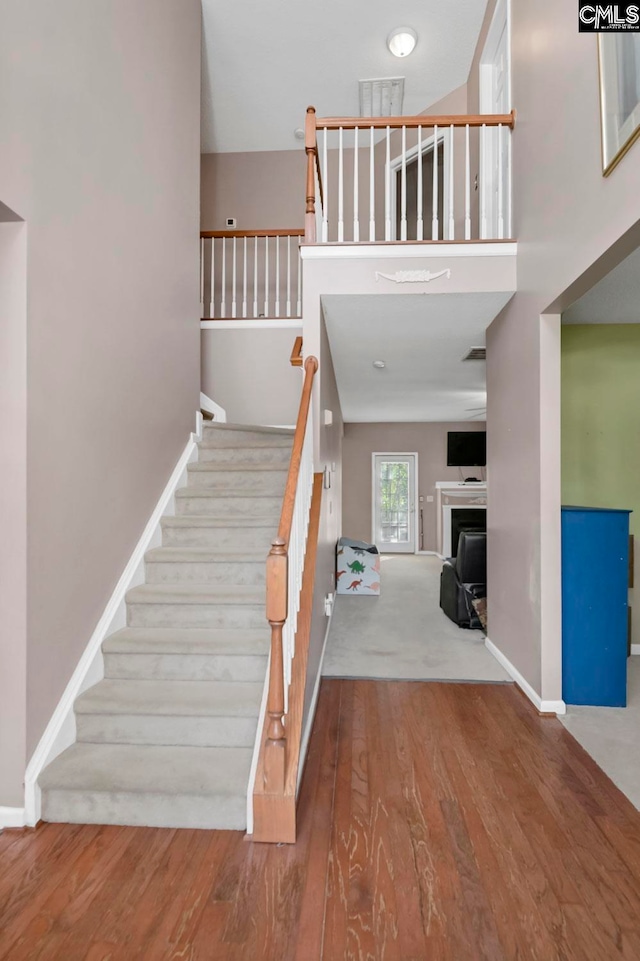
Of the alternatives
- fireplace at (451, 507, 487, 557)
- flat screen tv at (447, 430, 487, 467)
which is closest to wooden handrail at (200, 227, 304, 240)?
flat screen tv at (447, 430, 487, 467)

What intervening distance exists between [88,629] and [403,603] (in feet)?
12.5

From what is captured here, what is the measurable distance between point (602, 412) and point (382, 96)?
14.5 feet

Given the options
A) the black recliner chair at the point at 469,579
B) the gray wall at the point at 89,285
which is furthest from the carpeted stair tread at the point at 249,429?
the black recliner chair at the point at 469,579

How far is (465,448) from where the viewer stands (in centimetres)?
984

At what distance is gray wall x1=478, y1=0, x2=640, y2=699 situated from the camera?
221 cm

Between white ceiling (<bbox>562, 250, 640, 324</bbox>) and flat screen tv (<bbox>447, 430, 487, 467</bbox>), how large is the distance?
19.9 feet

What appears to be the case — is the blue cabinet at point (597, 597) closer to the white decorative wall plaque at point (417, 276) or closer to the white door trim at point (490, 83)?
the white decorative wall plaque at point (417, 276)

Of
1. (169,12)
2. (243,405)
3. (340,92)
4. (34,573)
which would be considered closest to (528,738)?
(34,573)

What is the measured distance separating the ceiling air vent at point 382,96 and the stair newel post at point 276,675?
581 centimetres

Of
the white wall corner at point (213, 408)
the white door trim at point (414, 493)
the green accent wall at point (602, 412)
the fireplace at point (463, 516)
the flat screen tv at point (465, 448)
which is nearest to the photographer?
the green accent wall at point (602, 412)

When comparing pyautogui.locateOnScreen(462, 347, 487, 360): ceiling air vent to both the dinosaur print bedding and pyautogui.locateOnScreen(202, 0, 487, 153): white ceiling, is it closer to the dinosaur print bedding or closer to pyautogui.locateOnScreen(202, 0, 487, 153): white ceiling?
the dinosaur print bedding

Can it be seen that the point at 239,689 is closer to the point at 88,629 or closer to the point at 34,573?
the point at 88,629

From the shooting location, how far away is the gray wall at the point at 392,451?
10000 mm

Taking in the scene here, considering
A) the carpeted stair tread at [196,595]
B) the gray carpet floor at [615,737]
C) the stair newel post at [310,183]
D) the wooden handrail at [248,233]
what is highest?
the wooden handrail at [248,233]
